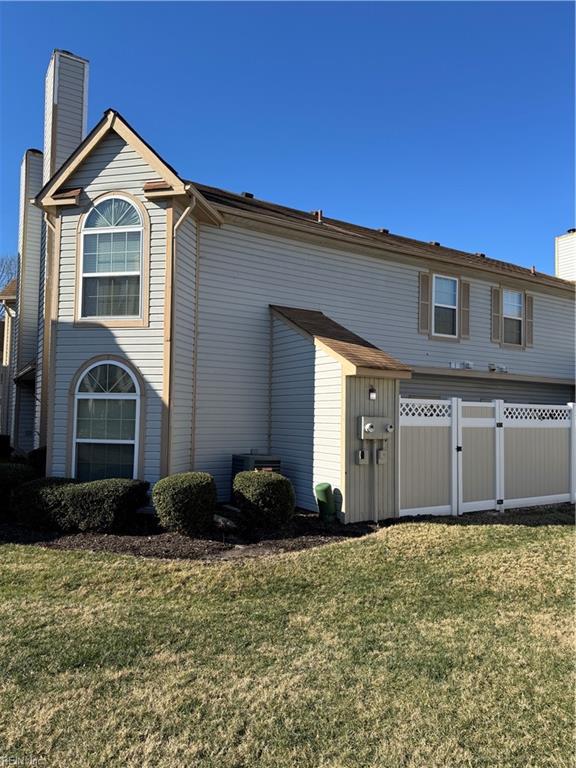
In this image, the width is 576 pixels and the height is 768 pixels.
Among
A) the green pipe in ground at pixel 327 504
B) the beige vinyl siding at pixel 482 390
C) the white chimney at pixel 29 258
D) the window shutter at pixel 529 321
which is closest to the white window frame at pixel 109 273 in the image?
the green pipe in ground at pixel 327 504

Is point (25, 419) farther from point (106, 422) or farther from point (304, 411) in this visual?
point (304, 411)

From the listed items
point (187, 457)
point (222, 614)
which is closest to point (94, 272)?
point (187, 457)

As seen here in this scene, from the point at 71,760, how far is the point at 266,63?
11.8m

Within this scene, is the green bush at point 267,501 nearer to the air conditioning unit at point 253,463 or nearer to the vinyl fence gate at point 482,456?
the air conditioning unit at point 253,463

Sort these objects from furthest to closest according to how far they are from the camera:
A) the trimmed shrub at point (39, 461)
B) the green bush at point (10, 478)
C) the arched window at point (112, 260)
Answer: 1. the trimmed shrub at point (39, 461)
2. the arched window at point (112, 260)
3. the green bush at point (10, 478)

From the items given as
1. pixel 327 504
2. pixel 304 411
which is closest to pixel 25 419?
pixel 304 411

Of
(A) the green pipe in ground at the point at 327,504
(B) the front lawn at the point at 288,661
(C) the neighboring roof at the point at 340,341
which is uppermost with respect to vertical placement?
(C) the neighboring roof at the point at 340,341

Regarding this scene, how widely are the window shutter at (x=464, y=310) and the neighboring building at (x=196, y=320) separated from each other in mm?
1037

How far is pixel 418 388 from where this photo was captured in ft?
44.1

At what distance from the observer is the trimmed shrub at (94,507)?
302 inches

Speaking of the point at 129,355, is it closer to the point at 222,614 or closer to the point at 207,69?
the point at 222,614

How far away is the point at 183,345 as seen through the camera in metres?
9.43

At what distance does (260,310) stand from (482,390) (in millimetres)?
7150

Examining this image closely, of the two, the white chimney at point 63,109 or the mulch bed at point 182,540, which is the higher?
the white chimney at point 63,109
